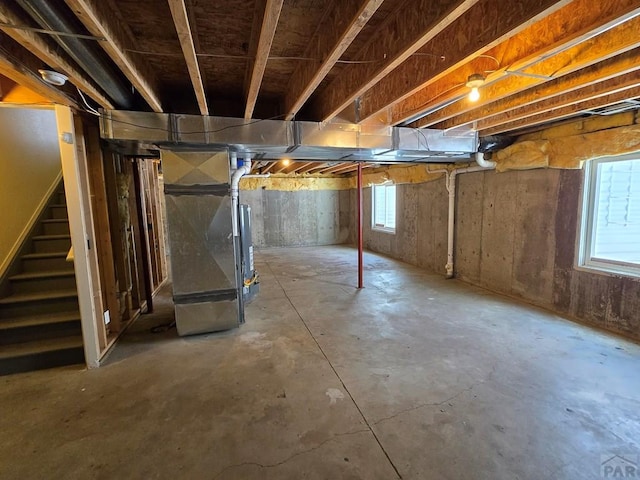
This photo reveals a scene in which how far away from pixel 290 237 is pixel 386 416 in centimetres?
704

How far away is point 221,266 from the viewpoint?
315cm

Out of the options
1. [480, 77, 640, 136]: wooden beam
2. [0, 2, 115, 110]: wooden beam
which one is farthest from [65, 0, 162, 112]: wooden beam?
[480, 77, 640, 136]: wooden beam

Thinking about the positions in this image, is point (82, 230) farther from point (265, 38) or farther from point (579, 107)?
point (579, 107)

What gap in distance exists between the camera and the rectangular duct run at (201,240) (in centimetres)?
297

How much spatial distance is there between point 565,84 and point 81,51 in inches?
123

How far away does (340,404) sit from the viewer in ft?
6.75

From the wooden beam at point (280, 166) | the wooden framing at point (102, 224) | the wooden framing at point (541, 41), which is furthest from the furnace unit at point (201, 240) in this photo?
the wooden beam at point (280, 166)

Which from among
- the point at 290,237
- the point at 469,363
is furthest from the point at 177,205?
the point at 290,237

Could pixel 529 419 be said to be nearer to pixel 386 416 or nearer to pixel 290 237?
pixel 386 416

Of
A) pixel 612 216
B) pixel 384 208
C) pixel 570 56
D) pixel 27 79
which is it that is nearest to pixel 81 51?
pixel 27 79

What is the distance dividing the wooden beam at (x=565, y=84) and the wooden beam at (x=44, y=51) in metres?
3.24

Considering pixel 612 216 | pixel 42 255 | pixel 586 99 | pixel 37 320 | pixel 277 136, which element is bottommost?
pixel 37 320

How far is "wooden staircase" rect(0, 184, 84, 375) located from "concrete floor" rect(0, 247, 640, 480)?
6.6 inches

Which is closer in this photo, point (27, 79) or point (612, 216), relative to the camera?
point (27, 79)
